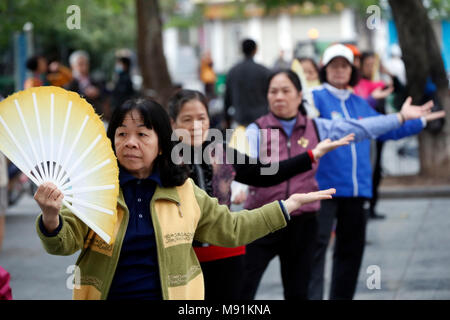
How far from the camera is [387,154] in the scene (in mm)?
18891

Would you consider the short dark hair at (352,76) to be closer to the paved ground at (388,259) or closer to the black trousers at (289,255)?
the black trousers at (289,255)

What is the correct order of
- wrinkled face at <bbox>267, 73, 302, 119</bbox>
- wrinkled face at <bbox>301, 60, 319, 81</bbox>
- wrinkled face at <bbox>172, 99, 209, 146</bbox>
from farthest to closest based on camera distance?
wrinkled face at <bbox>301, 60, 319, 81</bbox>
wrinkled face at <bbox>267, 73, 302, 119</bbox>
wrinkled face at <bbox>172, 99, 209, 146</bbox>

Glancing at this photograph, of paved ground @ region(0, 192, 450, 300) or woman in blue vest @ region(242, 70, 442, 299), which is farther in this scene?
paved ground @ region(0, 192, 450, 300)

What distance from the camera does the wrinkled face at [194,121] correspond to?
4781 millimetres

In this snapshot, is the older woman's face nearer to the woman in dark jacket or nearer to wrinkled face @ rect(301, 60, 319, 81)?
the woman in dark jacket

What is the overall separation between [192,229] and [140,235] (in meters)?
0.24

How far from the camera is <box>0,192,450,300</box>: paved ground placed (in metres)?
7.14

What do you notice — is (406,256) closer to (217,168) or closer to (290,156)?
(290,156)

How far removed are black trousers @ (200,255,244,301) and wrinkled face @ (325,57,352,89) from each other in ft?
6.80

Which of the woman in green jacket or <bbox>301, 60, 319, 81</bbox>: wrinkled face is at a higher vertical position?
<bbox>301, 60, 319, 81</bbox>: wrinkled face

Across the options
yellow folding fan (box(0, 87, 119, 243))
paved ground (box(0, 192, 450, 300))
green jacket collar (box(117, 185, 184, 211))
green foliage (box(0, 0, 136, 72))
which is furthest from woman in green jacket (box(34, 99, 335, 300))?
green foliage (box(0, 0, 136, 72))

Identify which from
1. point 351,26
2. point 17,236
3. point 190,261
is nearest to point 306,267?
point 190,261

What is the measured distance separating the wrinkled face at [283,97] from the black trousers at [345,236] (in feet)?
2.70
